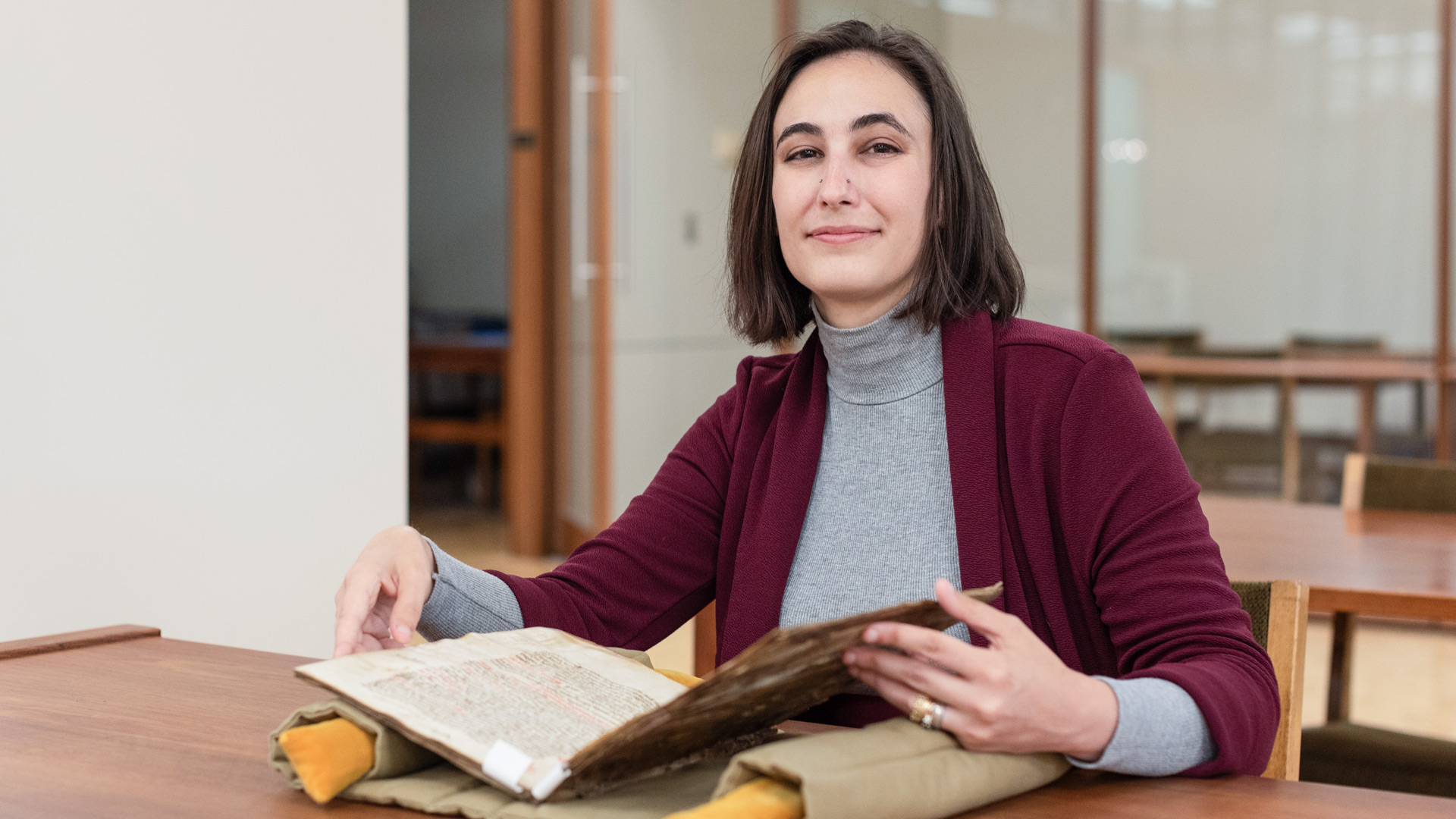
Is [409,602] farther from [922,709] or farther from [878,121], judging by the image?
[878,121]

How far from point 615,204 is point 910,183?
3545 millimetres

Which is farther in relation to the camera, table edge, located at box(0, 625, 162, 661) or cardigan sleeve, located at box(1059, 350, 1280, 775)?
table edge, located at box(0, 625, 162, 661)

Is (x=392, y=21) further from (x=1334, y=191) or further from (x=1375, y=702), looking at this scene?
(x=1334, y=191)

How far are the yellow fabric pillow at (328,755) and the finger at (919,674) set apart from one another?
0.30 m

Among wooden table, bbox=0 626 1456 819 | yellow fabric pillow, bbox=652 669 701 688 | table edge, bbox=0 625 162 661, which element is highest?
yellow fabric pillow, bbox=652 669 701 688

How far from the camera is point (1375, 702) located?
139 inches

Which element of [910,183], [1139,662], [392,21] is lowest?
[1139,662]

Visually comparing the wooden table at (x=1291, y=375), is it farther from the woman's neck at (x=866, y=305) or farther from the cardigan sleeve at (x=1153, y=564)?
the cardigan sleeve at (x=1153, y=564)

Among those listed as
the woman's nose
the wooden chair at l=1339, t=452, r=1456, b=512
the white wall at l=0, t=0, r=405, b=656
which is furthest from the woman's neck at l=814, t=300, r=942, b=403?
the wooden chair at l=1339, t=452, r=1456, b=512

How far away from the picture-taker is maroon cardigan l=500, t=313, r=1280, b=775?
96cm

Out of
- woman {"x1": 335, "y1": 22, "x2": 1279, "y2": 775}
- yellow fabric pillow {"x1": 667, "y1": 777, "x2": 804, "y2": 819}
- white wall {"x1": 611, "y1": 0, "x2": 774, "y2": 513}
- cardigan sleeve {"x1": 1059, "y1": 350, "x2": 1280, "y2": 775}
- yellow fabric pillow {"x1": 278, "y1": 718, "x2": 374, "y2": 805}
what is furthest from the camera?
white wall {"x1": 611, "y1": 0, "x2": 774, "y2": 513}

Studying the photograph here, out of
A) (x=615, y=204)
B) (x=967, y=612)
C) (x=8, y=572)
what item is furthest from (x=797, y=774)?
(x=615, y=204)

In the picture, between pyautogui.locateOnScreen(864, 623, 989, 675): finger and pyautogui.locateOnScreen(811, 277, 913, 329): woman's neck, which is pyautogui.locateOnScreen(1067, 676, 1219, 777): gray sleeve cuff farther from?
pyautogui.locateOnScreen(811, 277, 913, 329): woman's neck

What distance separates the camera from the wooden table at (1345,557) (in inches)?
64.9
